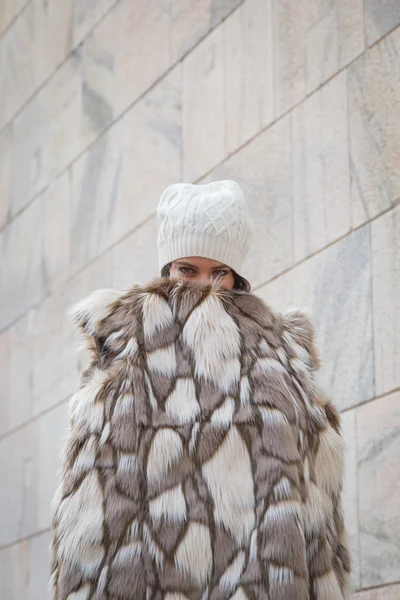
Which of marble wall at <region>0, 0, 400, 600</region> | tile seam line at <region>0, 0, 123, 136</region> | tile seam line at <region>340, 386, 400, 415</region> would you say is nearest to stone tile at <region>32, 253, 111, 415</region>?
marble wall at <region>0, 0, 400, 600</region>

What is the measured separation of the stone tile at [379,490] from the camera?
4.78m

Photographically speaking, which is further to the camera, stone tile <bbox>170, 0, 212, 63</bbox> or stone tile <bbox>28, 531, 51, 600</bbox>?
stone tile <bbox>28, 531, 51, 600</bbox>

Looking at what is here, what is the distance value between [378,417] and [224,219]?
4.02ft

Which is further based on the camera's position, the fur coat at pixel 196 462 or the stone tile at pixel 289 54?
the stone tile at pixel 289 54

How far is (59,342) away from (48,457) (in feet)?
2.24

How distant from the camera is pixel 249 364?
377cm

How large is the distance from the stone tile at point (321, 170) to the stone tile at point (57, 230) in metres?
2.62

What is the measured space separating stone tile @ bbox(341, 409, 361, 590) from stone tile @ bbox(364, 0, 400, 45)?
1488 millimetres

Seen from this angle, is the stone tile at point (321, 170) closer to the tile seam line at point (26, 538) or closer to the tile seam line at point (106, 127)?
the tile seam line at point (106, 127)

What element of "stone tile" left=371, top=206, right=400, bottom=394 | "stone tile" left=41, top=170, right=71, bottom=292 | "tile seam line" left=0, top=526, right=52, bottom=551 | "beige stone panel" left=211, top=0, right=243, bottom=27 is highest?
"beige stone panel" left=211, top=0, right=243, bottom=27

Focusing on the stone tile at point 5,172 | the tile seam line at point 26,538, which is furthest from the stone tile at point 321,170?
the stone tile at point 5,172

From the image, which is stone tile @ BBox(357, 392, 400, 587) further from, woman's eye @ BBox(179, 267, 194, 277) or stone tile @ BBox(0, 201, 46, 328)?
stone tile @ BBox(0, 201, 46, 328)

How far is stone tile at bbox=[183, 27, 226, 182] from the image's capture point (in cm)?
649

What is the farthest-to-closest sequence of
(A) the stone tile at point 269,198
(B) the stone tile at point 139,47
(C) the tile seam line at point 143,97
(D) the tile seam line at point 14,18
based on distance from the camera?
(D) the tile seam line at point 14,18, (B) the stone tile at point 139,47, (A) the stone tile at point 269,198, (C) the tile seam line at point 143,97
